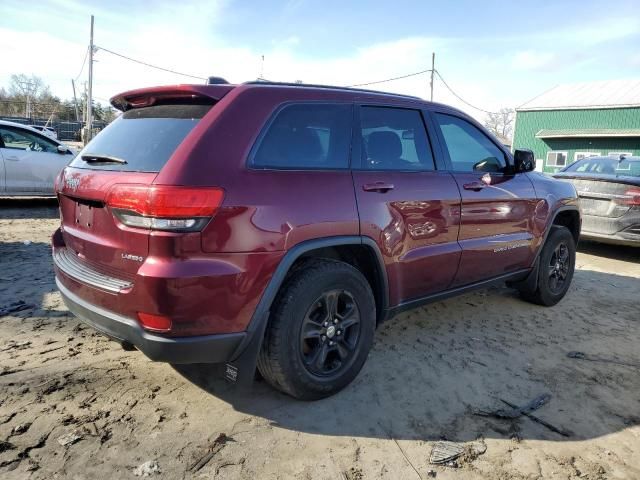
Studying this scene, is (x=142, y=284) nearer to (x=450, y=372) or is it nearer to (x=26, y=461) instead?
(x=26, y=461)

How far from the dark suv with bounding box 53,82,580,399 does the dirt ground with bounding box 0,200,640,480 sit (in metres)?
0.32

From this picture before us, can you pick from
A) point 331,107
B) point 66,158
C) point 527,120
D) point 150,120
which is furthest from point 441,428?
point 527,120

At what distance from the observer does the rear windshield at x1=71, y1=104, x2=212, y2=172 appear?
2.40m

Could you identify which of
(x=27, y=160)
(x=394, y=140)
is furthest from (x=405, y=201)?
(x=27, y=160)

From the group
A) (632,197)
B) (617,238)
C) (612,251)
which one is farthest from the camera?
(612,251)

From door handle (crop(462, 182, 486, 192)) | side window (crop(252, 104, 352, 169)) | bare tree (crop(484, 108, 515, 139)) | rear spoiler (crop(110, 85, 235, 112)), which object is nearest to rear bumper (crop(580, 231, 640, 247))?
door handle (crop(462, 182, 486, 192))

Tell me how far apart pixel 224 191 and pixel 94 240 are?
2.56 feet

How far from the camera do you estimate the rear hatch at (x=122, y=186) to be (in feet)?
7.34

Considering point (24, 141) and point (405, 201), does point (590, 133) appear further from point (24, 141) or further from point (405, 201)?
point (405, 201)

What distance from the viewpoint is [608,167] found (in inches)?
308

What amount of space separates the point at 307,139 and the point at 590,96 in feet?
104

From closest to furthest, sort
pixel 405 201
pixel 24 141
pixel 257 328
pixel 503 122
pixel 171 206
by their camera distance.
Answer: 1. pixel 171 206
2. pixel 257 328
3. pixel 405 201
4. pixel 24 141
5. pixel 503 122

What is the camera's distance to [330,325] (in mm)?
2816

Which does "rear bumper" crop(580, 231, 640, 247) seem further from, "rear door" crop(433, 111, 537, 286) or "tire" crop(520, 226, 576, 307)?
"rear door" crop(433, 111, 537, 286)
